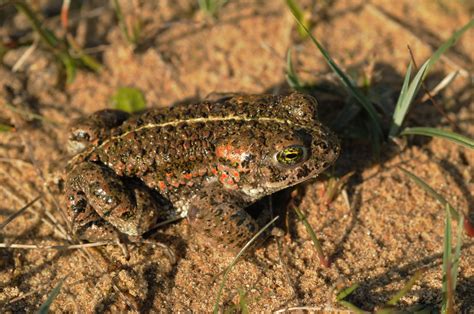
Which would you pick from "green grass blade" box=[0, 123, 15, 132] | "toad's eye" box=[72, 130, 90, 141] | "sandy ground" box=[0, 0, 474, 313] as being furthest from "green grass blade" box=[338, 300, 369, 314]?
"green grass blade" box=[0, 123, 15, 132]

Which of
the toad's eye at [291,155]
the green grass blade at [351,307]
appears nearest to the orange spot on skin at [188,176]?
the toad's eye at [291,155]

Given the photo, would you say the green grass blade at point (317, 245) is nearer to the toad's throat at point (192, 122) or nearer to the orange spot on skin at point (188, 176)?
the toad's throat at point (192, 122)

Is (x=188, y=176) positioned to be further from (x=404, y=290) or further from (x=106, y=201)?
(x=404, y=290)

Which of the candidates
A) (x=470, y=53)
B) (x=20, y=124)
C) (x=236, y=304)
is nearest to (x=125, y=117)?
(x=20, y=124)

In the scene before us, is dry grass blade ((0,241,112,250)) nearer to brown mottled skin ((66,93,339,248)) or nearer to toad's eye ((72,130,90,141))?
brown mottled skin ((66,93,339,248))

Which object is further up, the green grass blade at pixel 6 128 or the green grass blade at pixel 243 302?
the green grass blade at pixel 6 128

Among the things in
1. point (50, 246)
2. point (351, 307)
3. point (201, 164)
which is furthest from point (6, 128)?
point (351, 307)
